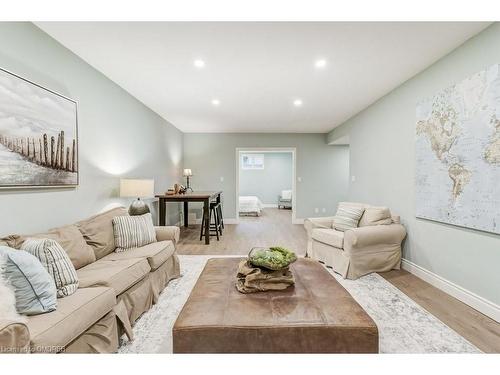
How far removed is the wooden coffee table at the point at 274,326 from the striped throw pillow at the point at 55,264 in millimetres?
799

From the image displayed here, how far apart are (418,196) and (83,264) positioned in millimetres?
3561

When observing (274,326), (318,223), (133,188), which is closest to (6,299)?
(274,326)

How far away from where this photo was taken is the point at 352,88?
3.51m

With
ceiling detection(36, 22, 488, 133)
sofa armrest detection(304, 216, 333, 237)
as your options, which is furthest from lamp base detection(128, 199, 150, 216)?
sofa armrest detection(304, 216, 333, 237)

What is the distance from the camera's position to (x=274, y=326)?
1.32 meters

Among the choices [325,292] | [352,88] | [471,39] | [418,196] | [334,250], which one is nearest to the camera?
[325,292]

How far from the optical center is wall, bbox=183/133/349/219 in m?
6.76

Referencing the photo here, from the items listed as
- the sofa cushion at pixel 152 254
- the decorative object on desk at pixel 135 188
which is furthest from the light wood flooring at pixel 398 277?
the sofa cushion at pixel 152 254

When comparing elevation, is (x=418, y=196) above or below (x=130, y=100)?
below

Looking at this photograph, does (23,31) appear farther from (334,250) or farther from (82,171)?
(334,250)

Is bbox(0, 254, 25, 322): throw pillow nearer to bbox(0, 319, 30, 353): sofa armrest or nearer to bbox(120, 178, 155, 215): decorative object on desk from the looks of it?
bbox(0, 319, 30, 353): sofa armrest

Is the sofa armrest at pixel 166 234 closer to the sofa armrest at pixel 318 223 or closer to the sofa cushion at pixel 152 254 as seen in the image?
the sofa cushion at pixel 152 254

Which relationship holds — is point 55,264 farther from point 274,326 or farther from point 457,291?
point 457,291
